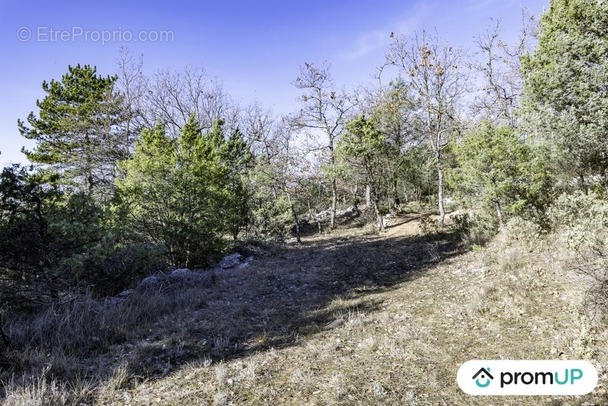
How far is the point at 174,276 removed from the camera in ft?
35.2

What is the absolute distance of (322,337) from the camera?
6172 mm

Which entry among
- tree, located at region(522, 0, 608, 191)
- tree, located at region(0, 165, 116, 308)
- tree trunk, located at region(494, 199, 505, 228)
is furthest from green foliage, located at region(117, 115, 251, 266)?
tree, located at region(522, 0, 608, 191)

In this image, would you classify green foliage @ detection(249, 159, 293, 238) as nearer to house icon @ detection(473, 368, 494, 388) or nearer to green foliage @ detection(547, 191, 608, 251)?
green foliage @ detection(547, 191, 608, 251)

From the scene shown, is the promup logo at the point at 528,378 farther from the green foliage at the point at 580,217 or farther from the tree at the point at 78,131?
the tree at the point at 78,131

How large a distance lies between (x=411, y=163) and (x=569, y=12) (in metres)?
14.6

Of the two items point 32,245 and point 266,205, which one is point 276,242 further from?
point 32,245

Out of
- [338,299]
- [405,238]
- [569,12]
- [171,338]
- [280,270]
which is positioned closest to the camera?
[171,338]

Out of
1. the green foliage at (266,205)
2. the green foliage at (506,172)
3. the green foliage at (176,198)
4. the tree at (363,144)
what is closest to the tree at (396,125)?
the tree at (363,144)

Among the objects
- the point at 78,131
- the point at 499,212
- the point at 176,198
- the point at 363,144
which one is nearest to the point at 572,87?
the point at 499,212

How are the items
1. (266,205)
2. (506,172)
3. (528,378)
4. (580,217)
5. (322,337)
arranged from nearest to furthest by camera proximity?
(528,378), (322,337), (580,217), (506,172), (266,205)

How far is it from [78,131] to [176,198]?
1390cm

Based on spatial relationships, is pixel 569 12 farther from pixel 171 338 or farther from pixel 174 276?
pixel 174 276

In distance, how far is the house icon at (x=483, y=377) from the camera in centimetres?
429

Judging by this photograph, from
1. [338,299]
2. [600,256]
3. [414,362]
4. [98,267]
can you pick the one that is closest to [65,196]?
[98,267]
